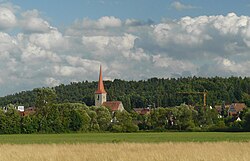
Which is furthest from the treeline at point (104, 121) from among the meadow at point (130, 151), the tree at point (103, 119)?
the meadow at point (130, 151)

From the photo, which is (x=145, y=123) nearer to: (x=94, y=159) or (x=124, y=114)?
(x=124, y=114)

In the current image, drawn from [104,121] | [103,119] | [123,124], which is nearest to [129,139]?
[123,124]

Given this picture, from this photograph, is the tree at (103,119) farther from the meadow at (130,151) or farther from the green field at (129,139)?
the meadow at (130,151)

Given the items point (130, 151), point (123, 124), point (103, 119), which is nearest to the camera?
point (130, 151)

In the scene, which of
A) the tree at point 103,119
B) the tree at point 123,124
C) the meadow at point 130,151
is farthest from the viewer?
the tree at point 103,119

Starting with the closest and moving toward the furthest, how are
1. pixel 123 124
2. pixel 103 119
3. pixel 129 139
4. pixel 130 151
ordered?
pixel 130 151 → pixel 129 139 → pixel 123 124 → pixel 103 119

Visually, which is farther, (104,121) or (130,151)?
(104,121)

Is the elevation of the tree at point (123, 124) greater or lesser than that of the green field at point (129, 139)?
greater

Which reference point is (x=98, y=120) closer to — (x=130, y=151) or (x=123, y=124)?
(x=123, y=124)

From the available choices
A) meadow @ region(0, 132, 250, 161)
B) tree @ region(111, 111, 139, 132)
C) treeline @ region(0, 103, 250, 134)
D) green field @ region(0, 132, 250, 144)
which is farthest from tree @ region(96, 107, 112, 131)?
meadow @ region(0, 132, 250, 161)

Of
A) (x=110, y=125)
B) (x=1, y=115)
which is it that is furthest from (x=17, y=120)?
(x=110, y=125)

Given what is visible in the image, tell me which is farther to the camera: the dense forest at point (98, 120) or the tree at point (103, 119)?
the tree at point (103, 119)

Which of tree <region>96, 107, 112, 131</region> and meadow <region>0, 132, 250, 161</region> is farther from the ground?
tree <region>96, 107, 112, 131</region>

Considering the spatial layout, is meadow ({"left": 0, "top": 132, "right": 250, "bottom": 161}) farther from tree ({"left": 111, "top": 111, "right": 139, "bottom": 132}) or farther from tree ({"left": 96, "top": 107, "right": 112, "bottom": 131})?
tree ({"left": 96, "top": 107, "right": 112, "bottom": 131})
